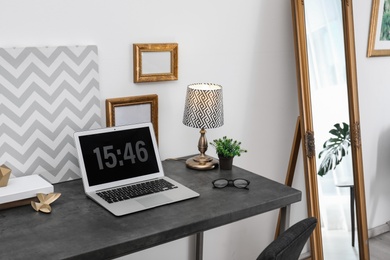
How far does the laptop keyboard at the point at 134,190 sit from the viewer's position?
5.92ft

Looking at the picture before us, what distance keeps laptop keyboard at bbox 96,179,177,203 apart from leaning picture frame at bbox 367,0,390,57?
1.68 m

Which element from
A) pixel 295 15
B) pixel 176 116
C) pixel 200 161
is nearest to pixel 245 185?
pixel 200 161

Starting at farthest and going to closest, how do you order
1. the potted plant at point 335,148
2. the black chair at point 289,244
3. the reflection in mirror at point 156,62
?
the potted plant at point 335,148, the reflection in mirror at point 156,62, the black chair at point 289,244

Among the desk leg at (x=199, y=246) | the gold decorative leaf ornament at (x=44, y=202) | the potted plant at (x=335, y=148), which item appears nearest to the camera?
the gold decorative leaf ornament at (x=44, y=202)

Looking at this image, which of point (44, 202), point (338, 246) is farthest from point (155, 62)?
point (338, 246)

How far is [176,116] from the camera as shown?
2.31 metres

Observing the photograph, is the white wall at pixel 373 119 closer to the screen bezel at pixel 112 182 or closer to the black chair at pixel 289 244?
the screen bezel at pixel 112 182

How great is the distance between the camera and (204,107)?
205 centimetres

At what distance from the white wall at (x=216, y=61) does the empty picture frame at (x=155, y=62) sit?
0.10 feet

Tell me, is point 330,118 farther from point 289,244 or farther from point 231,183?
point 289,244

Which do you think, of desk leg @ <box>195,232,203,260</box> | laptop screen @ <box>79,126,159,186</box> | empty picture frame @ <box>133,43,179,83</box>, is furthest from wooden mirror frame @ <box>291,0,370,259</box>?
laptop screen @ <box>79,126,159,186</box>

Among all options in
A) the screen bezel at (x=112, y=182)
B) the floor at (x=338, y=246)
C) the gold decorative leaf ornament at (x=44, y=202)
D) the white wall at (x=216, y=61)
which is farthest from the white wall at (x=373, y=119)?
the gold decorative leaf ornament at (x=44, y=202)

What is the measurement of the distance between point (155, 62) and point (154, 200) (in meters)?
0.64

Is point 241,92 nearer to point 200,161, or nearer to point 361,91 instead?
point 200,161
